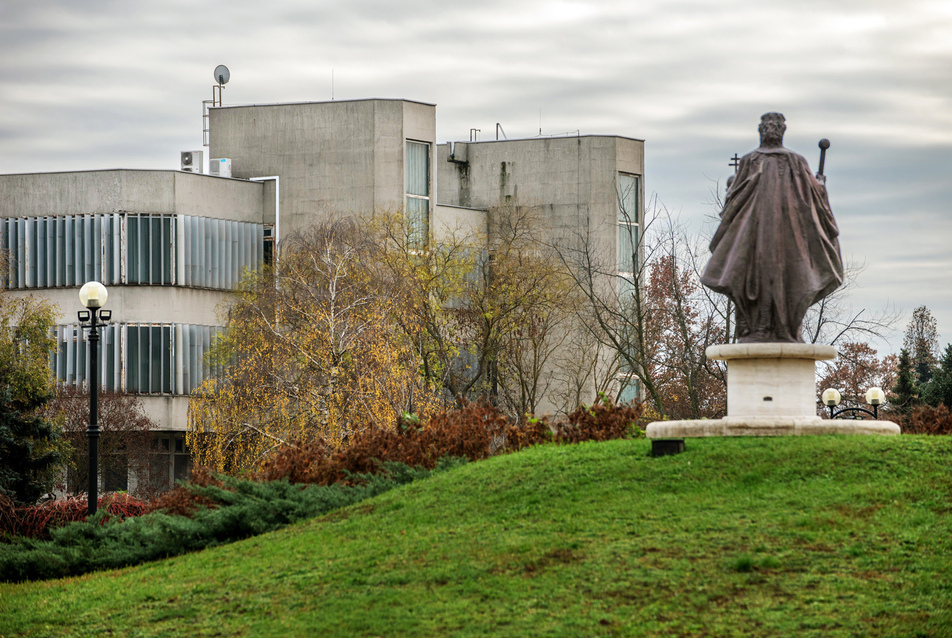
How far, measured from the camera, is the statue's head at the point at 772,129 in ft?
61.5

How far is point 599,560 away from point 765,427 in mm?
5190

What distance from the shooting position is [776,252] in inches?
715

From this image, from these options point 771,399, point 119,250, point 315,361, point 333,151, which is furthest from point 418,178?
point 771,399

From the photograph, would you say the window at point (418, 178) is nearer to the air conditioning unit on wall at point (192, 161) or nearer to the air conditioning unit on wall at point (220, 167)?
the air conditioning unit on wall at point (220, 167)

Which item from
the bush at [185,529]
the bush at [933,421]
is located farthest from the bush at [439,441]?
the bush at [933,421]

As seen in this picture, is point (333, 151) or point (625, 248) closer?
point (333, 151)

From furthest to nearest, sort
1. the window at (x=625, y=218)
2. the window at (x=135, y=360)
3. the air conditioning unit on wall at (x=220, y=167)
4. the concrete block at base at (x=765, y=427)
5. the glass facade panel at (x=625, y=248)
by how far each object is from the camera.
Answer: the window at (x=625, y=218) → the glass facade panel at (x=625, y=248) → the air conditioning unit on wall at (x=220, y=167) → the window at (x=135, y=360) → the concrete block at base at (x=765, y=427)

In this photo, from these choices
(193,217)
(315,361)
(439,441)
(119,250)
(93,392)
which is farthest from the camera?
(193,217)

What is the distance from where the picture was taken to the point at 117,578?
16.4 meters

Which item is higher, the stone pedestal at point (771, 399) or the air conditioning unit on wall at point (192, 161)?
the air conditioning unit on wall at point (192, 161)

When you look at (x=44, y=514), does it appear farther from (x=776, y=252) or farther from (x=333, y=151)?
(x=333, y=151)

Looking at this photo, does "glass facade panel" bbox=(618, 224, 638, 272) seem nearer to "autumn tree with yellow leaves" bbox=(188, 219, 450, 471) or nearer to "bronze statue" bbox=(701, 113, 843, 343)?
"autumn tree with yellow leaves" bbox=(188, 219, 450, 471)

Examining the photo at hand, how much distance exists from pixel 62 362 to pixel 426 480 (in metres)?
33.7

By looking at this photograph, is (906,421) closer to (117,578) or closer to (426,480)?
(426,480)
